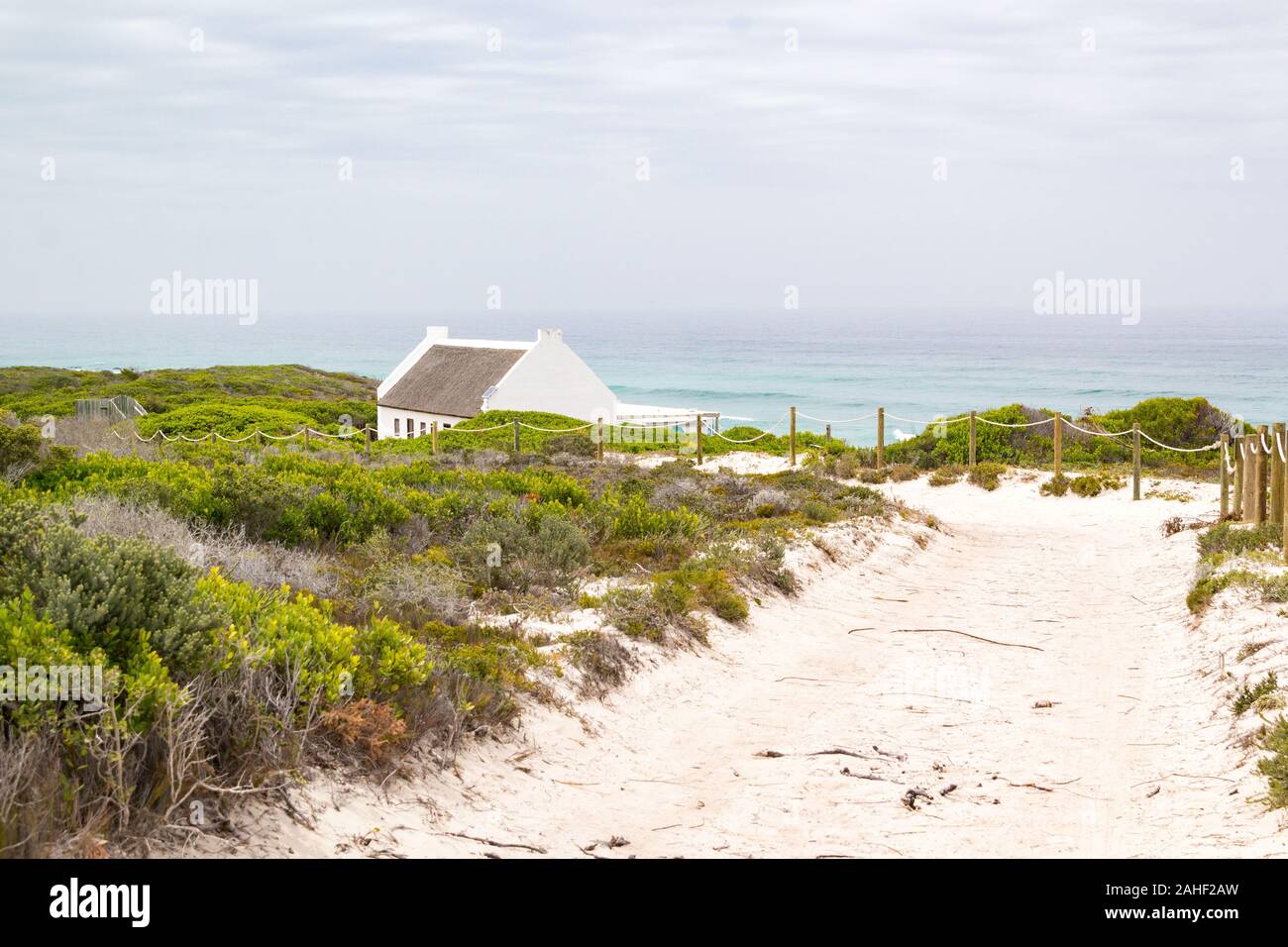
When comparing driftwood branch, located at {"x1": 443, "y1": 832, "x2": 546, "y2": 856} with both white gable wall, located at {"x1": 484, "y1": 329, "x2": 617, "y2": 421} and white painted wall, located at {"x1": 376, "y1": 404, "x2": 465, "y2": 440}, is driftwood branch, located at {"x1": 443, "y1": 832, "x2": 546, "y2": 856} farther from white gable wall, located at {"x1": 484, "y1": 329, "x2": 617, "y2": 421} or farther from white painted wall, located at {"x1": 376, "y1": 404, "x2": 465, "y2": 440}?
white painted wall, located at {"x1": 376, "y1": 404, "x2": 465, "y2": 440}

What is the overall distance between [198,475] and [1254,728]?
9733 mm

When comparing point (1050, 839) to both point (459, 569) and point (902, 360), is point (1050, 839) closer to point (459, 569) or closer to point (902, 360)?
point (459, 569)

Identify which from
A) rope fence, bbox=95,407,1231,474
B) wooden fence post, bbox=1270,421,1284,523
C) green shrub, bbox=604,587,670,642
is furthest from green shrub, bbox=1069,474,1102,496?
green shrub, bbox=604,587,670,642

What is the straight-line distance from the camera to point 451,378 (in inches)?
1619

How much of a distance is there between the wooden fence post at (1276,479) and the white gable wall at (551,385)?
27390 mm

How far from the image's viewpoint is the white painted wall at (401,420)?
129 feet

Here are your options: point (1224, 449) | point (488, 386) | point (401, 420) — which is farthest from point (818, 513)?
point (401, 420)

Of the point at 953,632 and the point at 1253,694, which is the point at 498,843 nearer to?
the point at 1253,694

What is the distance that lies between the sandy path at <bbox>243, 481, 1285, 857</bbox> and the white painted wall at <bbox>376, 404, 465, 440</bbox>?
28709mm

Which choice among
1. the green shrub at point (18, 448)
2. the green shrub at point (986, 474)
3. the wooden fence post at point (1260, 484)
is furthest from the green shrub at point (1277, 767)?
the green shrub at point (986, 474)

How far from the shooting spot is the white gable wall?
39.1 metres

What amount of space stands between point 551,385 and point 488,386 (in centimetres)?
223
